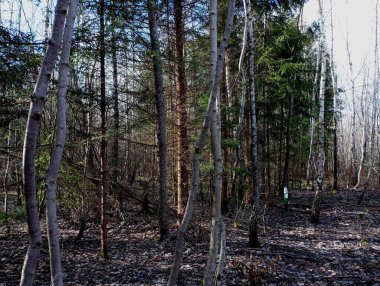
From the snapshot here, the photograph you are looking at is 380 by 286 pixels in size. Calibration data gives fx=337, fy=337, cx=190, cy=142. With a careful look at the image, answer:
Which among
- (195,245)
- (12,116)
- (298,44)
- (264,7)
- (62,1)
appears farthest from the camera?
(298,44)

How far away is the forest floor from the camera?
19.8ft

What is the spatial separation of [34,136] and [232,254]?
605 cm

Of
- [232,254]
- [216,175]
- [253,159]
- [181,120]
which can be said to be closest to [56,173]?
[216,175]

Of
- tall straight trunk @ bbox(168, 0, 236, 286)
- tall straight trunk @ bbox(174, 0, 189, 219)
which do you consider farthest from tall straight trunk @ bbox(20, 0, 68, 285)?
tall straight trunk @ bbox(174, 0, 189, 219)

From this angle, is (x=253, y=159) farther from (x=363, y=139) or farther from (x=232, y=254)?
(x=363, y=139)

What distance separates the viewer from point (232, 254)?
736cm

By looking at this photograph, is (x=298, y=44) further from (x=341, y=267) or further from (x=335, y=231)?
(x=341, y=267)

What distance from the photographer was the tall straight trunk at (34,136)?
2152mm

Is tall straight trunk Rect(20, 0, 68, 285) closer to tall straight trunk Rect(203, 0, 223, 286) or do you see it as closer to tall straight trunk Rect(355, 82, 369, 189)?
tall straight trunk Rect(203, 0, 223, 286)

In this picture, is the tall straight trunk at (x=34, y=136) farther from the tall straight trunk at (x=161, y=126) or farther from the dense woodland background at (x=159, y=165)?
the tall straight trunk at (x=161, y=126)

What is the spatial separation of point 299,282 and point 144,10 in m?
7.04

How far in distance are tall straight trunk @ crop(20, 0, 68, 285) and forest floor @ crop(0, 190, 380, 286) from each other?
158 inches

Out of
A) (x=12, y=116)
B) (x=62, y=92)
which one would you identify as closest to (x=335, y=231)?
(x=12, y=116)

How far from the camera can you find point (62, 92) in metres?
2.45
